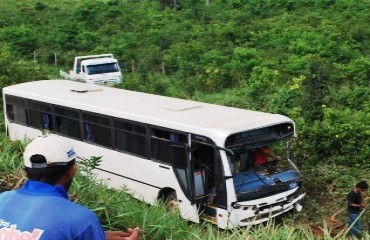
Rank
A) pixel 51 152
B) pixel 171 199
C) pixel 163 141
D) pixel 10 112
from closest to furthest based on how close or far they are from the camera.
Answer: pixel 51 152, pixel 171 199, pixel 163 141, pixel 10 112

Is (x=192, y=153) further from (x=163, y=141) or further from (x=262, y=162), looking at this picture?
(x=262, y=162)

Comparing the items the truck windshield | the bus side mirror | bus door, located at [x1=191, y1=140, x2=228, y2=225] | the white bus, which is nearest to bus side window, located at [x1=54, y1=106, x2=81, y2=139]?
the white bus

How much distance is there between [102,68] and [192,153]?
16984 millimetres

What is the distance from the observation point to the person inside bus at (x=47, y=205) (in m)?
2.64

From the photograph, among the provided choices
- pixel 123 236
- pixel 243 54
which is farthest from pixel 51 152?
pixel 243 54

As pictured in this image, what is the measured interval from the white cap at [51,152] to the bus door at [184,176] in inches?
273

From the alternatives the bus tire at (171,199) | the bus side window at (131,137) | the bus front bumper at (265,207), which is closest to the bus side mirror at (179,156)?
the bus tire at (171,199)

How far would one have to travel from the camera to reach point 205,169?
32.1 ft

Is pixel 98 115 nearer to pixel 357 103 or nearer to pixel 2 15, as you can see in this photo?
pixel 357 103

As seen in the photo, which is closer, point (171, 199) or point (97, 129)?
point (171, 199)

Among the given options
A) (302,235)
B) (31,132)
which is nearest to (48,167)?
(302,235)

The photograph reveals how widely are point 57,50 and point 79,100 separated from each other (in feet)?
70.6

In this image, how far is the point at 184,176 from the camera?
1005cm

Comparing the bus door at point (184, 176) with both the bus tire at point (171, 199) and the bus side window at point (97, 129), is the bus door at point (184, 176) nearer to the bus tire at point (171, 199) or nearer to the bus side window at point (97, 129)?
the bus tire at point (171, 199)
